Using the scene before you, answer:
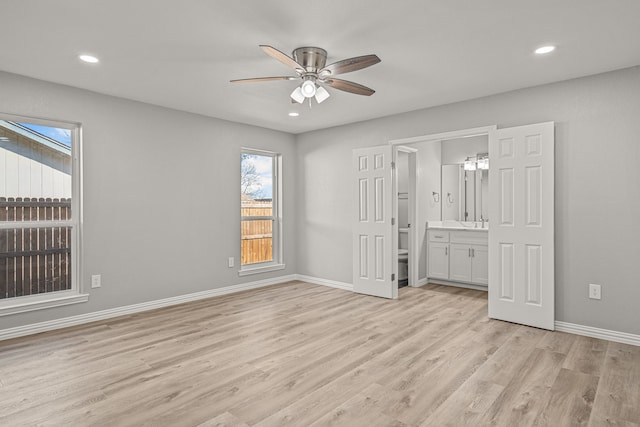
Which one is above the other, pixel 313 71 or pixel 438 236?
pixel 313 71

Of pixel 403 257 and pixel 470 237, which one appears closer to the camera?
pixel 470 237

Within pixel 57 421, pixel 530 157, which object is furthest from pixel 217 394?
pixel 530 157

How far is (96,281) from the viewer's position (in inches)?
157

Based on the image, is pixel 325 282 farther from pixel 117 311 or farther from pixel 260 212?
pixel 117 311

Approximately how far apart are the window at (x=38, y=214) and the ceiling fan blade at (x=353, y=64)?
9.68 ft

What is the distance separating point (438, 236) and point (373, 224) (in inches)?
54.4

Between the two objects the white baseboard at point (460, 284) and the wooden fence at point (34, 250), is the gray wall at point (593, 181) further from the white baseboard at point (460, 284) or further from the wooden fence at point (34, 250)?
the wooden fence at point (34, 250)

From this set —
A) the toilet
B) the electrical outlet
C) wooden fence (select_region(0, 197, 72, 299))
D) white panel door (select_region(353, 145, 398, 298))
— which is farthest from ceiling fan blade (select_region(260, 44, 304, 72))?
the toilet

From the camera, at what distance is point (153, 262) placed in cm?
445

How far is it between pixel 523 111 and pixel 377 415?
11.1 feet

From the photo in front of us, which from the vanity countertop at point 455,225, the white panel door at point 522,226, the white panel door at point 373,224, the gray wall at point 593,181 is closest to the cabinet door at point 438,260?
the vanity countertop at point 455,225

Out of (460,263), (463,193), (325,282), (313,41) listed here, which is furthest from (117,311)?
(463,193)

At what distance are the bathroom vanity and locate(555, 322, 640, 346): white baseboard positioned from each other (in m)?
1.71

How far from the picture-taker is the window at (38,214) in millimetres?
3541
